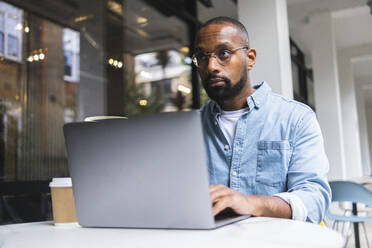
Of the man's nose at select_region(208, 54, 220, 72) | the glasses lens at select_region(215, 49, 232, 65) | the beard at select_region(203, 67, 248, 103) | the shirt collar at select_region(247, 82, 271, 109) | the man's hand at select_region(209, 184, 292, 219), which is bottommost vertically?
the man's hand at select_region(209, 184, 292, 219)

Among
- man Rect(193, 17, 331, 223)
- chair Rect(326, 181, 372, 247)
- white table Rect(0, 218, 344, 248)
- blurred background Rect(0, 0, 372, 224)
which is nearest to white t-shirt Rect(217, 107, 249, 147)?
man Rect(193, 17, 331, 223)

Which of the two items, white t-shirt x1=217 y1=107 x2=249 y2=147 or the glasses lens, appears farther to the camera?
white t-shirt x1=217 y1=107 x2=249 y2=147

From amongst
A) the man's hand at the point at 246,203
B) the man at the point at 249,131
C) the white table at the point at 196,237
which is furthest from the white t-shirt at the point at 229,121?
the white table at the point at 196,237

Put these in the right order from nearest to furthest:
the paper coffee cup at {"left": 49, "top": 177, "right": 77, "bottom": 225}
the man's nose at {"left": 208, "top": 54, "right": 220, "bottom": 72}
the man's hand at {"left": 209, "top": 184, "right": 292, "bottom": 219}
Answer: the man's hand at {"left": 209, "top": 184, "right": 292, "bottom": 219} → the paper coffee cup at {"left": 49, "top": 177, "right": 77, "bottom": 225} → the man's nose at {"left": 208, "top": 54, "right": 220, "bottom": 72}

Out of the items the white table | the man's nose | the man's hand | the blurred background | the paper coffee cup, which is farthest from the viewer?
the blurred background

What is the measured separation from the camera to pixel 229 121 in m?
1.40

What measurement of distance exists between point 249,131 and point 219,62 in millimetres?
268

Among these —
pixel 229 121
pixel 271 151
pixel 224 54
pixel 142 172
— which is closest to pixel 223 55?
pixel 224 54

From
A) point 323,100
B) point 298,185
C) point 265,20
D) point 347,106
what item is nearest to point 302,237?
point 298,185

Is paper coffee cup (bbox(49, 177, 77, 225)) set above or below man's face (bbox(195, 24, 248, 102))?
below

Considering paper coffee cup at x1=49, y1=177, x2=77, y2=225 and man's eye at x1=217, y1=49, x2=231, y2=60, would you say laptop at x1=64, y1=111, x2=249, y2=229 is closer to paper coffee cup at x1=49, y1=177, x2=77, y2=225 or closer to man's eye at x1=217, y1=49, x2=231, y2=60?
paper coffee cup at x1=49, y1=177, x2=77, y2=225

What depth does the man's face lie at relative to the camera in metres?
1.27

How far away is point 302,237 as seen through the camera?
2.13 feet

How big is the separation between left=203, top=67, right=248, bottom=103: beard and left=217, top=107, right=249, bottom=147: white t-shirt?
0.07 metres
